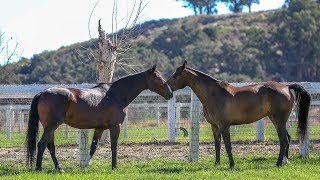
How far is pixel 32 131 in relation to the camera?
36.6 feet

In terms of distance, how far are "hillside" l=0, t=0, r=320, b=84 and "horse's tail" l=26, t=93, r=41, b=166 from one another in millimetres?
40924

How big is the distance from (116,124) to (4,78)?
2848cm

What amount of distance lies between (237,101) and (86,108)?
9.62ft

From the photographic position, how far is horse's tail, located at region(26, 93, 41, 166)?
11102 millimetres

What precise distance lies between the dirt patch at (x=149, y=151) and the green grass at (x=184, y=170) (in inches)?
25.3

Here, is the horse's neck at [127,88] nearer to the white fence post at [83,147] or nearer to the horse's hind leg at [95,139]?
the horse's hind leg at [95,139]

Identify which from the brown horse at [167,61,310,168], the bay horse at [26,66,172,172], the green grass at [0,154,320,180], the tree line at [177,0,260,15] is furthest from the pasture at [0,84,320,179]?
the tree line at [177,0,260,15]

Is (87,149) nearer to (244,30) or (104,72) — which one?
(104,72)

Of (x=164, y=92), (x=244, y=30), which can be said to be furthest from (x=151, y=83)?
(x=244, y=30)

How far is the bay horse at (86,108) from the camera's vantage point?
36.2 ft

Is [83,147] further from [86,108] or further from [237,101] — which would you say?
[237,101]

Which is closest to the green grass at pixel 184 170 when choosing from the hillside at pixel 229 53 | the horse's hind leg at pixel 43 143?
the horse's hind leg at pixel 43 143

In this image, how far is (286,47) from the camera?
63938mm

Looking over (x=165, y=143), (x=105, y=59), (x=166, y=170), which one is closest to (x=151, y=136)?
(x=165, y=143)
